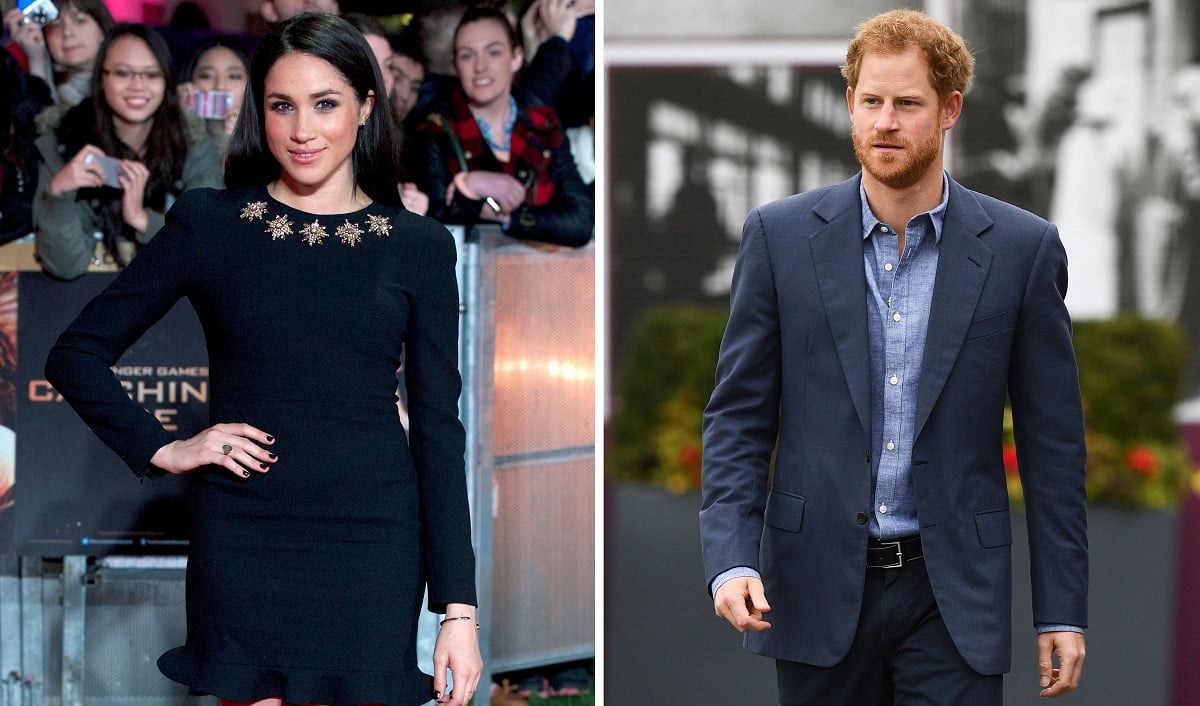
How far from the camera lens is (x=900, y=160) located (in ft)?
9.44

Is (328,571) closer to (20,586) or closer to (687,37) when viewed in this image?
(20,586)

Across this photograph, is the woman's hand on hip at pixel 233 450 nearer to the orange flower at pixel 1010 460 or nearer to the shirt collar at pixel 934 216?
the shirt collar at pixel 934 216

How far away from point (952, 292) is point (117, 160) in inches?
109

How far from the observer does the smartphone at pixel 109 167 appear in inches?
172

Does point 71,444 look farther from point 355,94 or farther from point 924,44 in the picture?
point 924,44

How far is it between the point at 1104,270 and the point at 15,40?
3.68 metres

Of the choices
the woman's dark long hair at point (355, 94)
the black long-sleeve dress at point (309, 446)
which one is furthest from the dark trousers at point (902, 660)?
the woman's dark long hair at point (355, 94)

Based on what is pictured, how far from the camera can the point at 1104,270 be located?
4750 mm

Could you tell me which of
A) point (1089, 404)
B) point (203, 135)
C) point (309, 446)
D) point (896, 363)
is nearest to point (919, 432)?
point (896, 363)

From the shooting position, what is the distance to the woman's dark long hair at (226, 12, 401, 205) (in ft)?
10.2

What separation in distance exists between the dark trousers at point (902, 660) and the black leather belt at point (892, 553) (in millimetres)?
13

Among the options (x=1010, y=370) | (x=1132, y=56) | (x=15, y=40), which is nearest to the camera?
(x=1010, y=370)

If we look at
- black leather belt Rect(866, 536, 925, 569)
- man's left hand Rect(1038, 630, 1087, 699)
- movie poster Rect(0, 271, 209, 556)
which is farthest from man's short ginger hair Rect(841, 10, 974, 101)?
movie poster Rect(0, 271, 209, 556)

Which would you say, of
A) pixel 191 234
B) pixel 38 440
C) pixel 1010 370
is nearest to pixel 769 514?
pixel 1010 370
